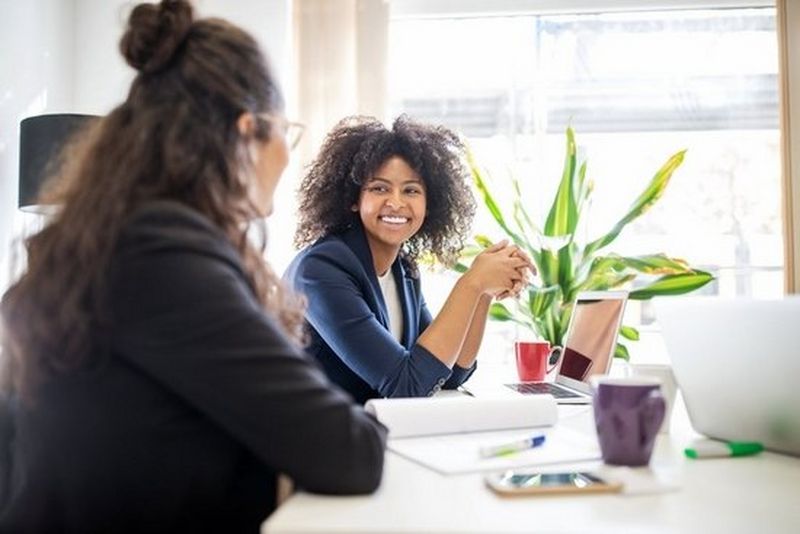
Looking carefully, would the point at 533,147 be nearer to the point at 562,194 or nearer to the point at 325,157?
the point at 562,194

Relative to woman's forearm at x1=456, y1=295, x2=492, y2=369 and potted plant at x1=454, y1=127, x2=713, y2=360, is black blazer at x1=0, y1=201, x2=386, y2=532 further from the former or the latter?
potted plant at x1=454, y1=127, x2=713, y2=360

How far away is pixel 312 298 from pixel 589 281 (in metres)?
0.94

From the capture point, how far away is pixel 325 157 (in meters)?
1.88

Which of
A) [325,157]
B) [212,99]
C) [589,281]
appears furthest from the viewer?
[589,281]

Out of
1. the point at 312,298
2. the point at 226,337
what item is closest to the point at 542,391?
the point at 312,298

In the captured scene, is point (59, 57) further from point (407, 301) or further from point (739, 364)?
point (739, 364)

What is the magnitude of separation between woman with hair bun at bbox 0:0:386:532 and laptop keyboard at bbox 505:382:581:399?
69 cm

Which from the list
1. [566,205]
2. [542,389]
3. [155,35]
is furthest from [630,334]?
[155,35]

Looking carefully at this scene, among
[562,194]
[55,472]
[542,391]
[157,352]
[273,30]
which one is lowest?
[542,391]

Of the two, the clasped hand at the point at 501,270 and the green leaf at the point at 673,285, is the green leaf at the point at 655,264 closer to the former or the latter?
the green leaf at the point at 673,285

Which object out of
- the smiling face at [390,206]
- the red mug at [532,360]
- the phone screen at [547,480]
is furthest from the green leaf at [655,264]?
the phone screen at [547,480]

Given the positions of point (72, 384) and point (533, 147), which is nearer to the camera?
point (72, 384)

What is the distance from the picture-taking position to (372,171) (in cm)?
178

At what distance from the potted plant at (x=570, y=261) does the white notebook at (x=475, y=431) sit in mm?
965
